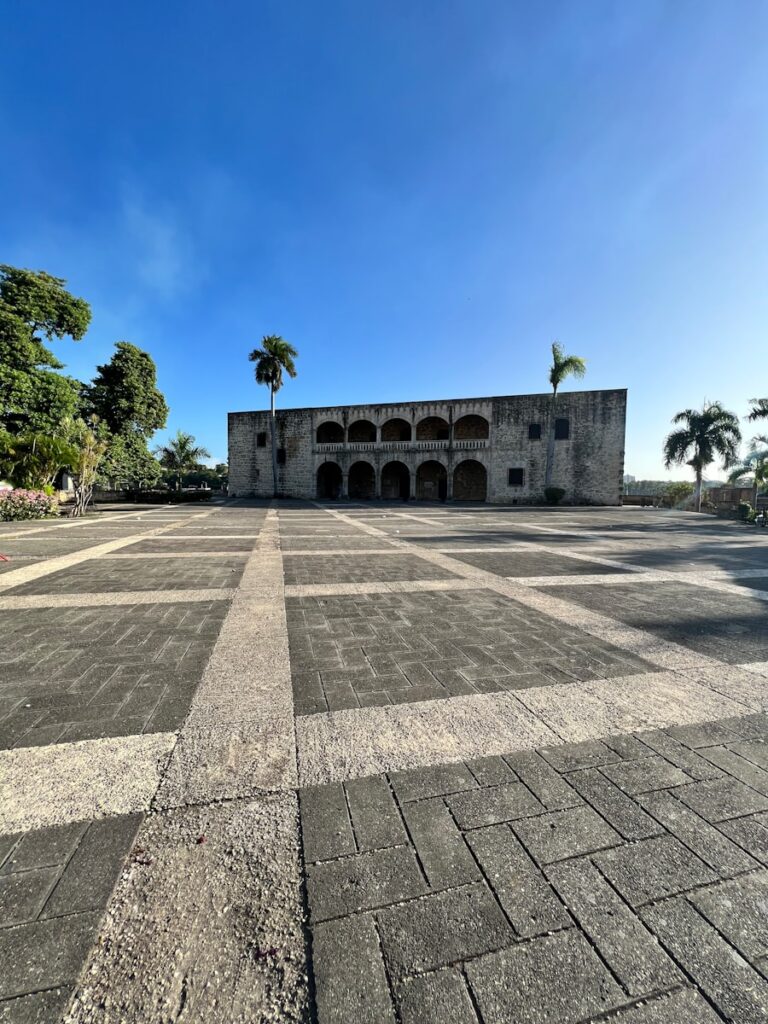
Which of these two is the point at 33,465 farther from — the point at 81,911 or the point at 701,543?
the point at 701,543

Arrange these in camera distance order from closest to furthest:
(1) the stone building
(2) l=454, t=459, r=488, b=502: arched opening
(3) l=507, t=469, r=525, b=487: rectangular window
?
1. (1) the stone building
2. (3) l=507, t=469, r=525, b=487: rectangular window
3. (2) l=454, t=459, r=488, b=502: arched opening

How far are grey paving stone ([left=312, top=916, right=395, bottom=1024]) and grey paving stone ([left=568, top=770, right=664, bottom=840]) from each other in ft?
3.67

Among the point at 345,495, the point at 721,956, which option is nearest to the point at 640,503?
the point at 345,495

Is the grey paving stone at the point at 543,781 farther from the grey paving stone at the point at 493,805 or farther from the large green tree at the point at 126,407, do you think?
the large green tree at the point at 126,407

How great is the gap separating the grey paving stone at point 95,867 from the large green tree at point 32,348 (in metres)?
24.1

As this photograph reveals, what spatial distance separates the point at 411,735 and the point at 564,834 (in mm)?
887

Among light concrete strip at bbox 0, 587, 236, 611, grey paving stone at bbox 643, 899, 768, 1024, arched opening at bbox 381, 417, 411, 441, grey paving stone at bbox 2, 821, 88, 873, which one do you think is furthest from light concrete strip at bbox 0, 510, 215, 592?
arched opening at bbox 381, 417, 411, 441

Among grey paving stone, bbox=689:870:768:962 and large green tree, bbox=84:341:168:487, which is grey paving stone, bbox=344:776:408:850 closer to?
grey paving stone, bbox=689:870:768:962

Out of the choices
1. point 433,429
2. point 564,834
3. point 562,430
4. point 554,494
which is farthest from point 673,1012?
point 433,429

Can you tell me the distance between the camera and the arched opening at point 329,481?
35.6 metres

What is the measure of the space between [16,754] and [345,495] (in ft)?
106

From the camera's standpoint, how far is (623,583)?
19.8 ft

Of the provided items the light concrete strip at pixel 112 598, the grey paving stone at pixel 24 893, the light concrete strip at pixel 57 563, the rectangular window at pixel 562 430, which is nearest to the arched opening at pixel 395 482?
the rectangular window at pixel 562 430

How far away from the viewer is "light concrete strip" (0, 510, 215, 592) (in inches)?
220
